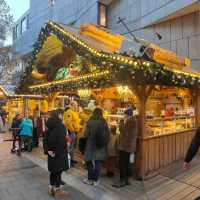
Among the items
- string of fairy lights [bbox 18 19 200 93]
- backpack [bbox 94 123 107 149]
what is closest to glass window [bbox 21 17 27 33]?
string of fairy lights [bbox 18 19 200 93]

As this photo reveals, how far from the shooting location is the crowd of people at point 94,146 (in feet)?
16.7

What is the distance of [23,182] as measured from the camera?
6070 millimetres

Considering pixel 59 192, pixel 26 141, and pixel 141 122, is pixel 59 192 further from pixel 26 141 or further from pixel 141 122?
pixel 26 141

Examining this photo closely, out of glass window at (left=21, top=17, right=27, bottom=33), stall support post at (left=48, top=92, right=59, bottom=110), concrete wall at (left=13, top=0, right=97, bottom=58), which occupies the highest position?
glass window at (left=21, top=17, right=27, bottom=33)

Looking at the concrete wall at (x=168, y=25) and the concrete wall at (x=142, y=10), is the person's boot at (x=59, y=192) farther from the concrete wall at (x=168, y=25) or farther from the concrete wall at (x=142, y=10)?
the concrete wall at (x=142, y=10)

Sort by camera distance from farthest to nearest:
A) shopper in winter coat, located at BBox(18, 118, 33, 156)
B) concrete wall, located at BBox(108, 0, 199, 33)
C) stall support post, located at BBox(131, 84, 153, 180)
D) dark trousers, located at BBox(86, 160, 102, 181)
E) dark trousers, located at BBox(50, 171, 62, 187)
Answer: concrete wall, located at BBox(108, 0, 199, 33), shopper in winter coat, located at BBox(18, 118, 33, 156), stall support post, located at BBox(131, 84, 153, 180), dark trousers, located at BBox(86, 160, 102, 181), dark trousers, located at BBox(50, 171, 62, 187)

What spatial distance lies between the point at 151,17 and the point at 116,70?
12.6 metres

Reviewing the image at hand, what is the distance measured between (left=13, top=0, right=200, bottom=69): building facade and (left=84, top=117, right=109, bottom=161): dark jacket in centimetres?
550

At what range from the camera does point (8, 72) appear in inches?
1101

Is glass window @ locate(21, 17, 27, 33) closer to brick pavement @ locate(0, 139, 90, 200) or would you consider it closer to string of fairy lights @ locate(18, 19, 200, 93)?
string of fairy lights @ locate(18, 19, 200, 93)

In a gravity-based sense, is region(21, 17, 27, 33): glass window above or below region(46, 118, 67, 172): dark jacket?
above

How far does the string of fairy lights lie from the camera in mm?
5814

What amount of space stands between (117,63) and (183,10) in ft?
35.6

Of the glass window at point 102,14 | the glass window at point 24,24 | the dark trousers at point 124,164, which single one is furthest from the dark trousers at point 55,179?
the glass window at point 24,24
